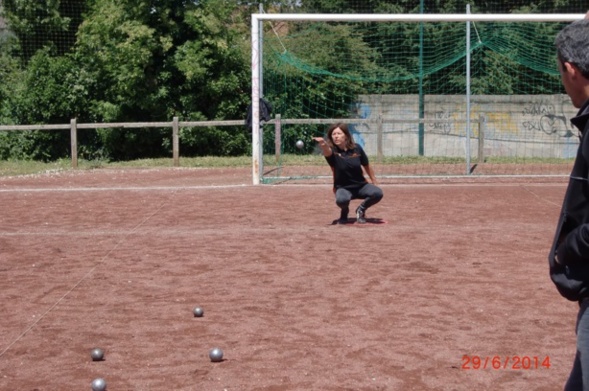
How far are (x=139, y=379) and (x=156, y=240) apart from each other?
18.0 feet

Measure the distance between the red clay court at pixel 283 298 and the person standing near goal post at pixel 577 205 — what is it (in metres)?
2.18

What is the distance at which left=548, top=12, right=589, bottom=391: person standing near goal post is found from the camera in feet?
10.9

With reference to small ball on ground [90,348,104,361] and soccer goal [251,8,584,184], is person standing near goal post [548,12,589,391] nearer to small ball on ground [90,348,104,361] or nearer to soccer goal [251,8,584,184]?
small ball on ground [90,348,104,361]

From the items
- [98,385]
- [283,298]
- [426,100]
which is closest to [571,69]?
[98,385]

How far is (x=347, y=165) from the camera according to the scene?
1216 centimetres

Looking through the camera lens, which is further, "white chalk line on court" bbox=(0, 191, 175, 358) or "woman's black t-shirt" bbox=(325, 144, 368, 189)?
"woman's black t-shirt" bbox=(325, 144, 368, 189)

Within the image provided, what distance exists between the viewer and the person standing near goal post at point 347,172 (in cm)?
1205

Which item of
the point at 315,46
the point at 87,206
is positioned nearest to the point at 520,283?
the point at 87,206

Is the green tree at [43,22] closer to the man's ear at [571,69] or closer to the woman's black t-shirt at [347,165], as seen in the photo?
the woman's black t-shirt at [347,165]

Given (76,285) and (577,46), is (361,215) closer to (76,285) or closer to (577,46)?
(76,285)

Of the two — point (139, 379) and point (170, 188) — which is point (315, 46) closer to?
point (170, 188)

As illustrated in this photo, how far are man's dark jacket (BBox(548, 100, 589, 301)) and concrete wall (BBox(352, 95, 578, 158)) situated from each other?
836 inches
